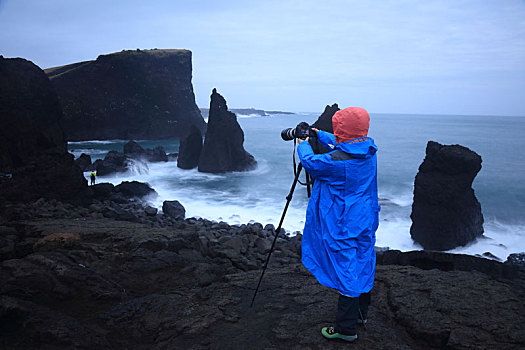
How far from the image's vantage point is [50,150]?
1239cm

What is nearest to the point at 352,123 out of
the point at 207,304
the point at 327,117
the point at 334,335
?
the point at 334,335

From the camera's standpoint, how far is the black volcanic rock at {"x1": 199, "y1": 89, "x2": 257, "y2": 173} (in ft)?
104

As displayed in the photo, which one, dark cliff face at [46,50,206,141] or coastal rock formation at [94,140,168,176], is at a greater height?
dark cliff face at [46,50,206,141]

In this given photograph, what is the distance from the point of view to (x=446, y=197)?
13148 millimetres

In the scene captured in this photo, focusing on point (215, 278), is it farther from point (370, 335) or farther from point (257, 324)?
point (370, 335)

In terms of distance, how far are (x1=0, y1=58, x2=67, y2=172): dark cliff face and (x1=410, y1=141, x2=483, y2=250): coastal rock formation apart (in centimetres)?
1363

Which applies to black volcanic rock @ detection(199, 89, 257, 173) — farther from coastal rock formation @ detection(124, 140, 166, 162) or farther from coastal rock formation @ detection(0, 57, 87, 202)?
coastal rock formation @ detection(0, 57, 87, 202)

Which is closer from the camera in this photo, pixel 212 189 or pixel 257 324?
pixel 257 324

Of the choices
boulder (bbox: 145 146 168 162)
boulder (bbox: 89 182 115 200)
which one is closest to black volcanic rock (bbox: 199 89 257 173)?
boulder (bbox: 145 146 168 162)

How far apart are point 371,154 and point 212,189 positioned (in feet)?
79.4

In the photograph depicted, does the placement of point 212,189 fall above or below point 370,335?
below

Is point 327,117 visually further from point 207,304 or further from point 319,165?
point 319,165

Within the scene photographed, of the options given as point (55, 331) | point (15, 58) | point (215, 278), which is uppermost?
point (15, 58)

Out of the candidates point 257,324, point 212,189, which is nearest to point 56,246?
point 257,324
